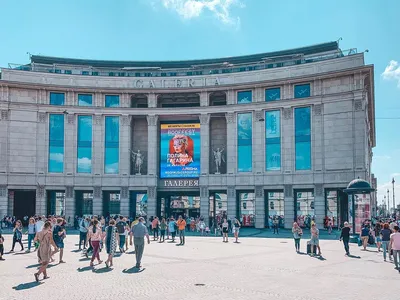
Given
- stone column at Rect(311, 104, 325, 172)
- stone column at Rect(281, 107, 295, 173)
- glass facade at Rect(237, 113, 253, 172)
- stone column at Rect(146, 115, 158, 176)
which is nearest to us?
stone column at Rect(311, 104, 325, 172)

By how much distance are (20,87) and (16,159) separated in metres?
8.02

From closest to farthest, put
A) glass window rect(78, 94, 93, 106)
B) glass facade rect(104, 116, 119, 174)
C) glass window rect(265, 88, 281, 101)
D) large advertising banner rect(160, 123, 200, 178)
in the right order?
glass window rect(265, 88, 281, 101)
large advertising banner rect(160, 123, 200, 178)
glass facade rect(104, 116, 119, 174)
glass window rect(78, 94, 93, 106)

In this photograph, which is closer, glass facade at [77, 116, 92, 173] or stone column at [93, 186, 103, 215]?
stone column at [93, 186, 103, 215]

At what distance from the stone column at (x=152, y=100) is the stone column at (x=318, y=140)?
17847 millimetres

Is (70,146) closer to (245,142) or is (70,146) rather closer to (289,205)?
(245,142)

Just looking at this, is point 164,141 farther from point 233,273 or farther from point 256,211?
point 233,273

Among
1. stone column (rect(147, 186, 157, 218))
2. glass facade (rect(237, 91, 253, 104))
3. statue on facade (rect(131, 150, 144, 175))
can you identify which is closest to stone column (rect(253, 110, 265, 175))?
glass facade (rect(237, 91, 253, 104))

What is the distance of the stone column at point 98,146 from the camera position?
164ft

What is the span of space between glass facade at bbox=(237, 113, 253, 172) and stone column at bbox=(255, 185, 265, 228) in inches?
96.9

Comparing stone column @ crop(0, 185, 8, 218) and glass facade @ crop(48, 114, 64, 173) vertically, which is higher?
glass facade @ crop(48, 114, 64, 173)

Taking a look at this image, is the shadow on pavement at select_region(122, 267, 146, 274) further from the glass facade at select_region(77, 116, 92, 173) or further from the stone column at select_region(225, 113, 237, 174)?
the glass facade at select_region(77, 116, 92, 173)

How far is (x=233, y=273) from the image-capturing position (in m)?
16.3

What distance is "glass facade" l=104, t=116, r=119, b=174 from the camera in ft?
165

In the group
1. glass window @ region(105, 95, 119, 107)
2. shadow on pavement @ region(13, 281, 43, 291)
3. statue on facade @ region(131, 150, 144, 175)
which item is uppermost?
glass window @ region(105, 95, 119, 107)
